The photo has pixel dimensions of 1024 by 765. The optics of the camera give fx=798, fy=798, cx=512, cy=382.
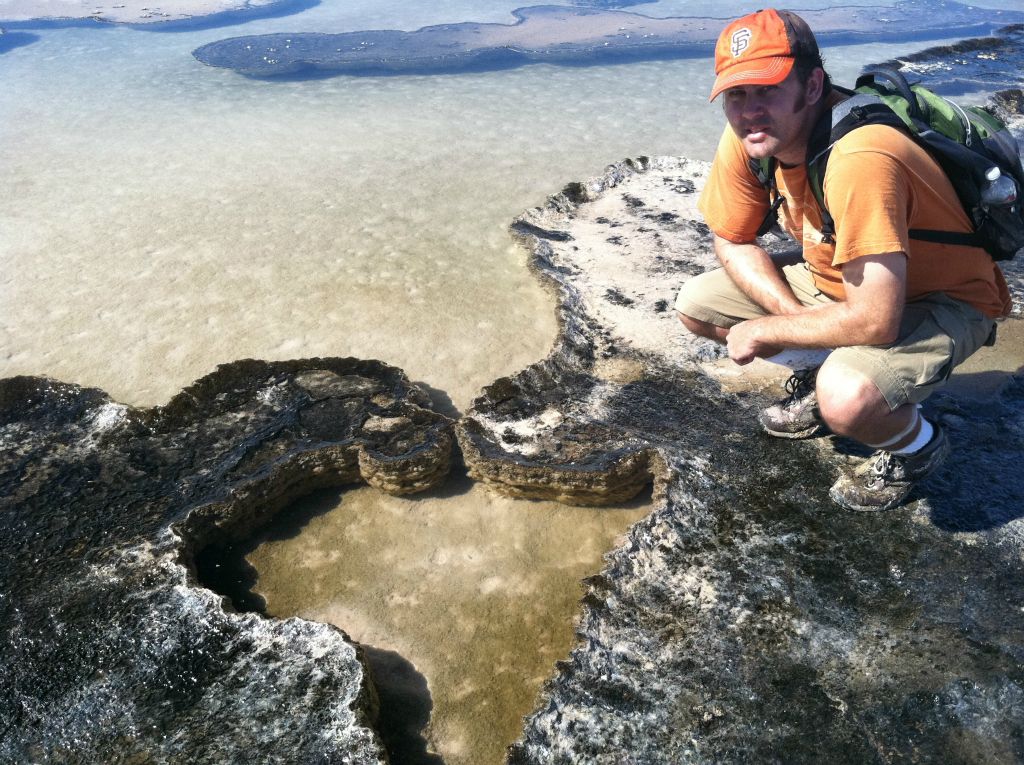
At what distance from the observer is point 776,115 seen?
6.50 ft

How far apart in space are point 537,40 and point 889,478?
7418 mm

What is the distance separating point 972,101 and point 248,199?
564 cm

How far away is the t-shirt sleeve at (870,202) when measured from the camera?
5.88 feet

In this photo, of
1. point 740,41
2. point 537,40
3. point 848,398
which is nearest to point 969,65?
point 537,40

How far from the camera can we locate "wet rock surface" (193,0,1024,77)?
302 inches

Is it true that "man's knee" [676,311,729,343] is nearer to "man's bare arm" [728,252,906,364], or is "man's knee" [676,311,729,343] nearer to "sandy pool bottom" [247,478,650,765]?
"man's bare arm" [728,252,906,364]

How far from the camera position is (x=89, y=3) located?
10352 mm

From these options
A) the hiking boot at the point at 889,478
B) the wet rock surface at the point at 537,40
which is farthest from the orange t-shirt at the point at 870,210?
the wet rock surface at the point at 537,40

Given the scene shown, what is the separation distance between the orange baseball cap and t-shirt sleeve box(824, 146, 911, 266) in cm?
28

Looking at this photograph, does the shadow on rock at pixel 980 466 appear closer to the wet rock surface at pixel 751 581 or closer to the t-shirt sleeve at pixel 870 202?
the wet rock surface at pixel 751 581

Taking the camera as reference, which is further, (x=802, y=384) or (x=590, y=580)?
(x=802, y=384)

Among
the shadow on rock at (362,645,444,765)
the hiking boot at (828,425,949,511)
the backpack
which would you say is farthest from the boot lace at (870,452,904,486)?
the shadow on rock at (362,645,444,765)

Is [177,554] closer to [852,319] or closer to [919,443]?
[852,319]

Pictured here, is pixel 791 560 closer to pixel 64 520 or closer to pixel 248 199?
pixel 64 520
